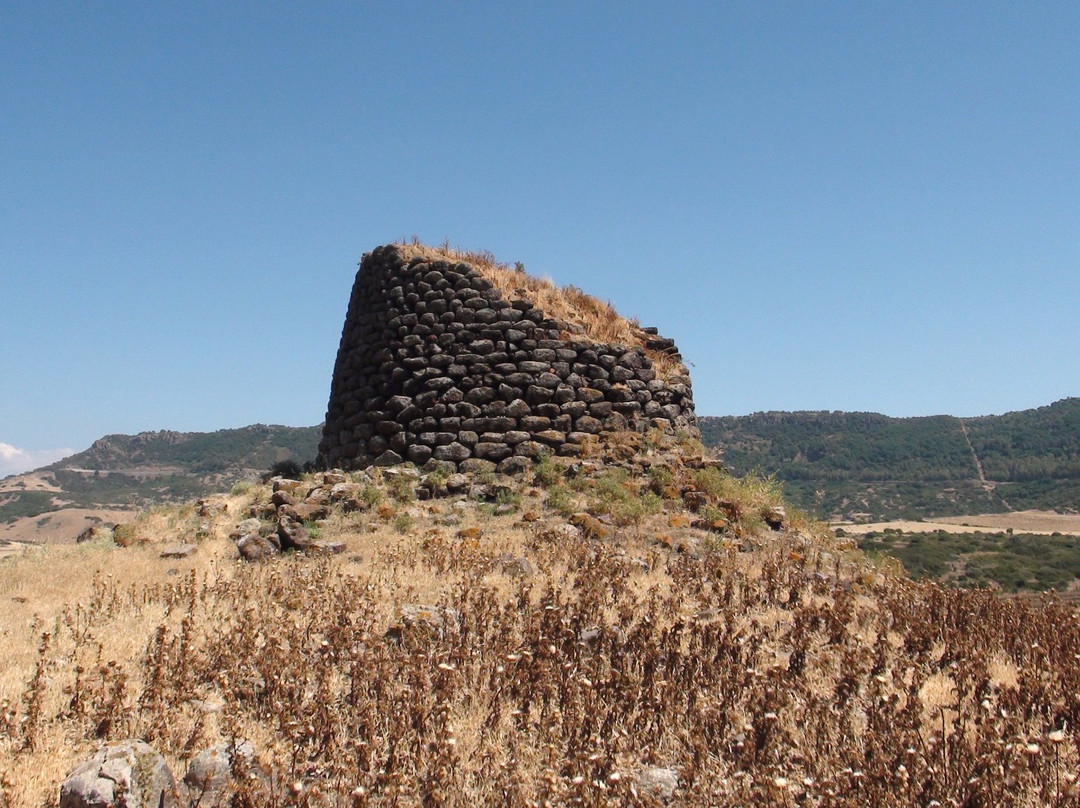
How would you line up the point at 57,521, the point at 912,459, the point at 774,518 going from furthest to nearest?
the point at 912,459 → the point at 57,521 → the point at 774,518

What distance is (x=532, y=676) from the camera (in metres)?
4.39

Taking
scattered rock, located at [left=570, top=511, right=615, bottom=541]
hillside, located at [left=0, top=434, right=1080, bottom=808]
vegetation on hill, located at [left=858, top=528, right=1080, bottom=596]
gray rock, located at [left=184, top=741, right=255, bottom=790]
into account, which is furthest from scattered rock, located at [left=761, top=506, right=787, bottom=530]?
vegetation on hill, located at [left=858, top=528, right=1080, bottom=596]

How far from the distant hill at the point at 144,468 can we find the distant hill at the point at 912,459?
4587 centimetres

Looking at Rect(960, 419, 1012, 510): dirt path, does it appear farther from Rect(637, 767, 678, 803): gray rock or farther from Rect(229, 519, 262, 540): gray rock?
Rect(637, 767, 678, 803): gray rock

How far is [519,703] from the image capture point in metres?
4.31

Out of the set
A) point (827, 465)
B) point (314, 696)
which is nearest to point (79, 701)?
point (314, 696)

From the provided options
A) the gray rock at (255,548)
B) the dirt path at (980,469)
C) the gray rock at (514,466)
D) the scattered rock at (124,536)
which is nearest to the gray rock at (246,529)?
the gray rock at (255,548)

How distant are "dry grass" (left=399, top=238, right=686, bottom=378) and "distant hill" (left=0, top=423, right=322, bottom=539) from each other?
173ft

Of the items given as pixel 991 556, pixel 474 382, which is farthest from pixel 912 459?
pixel 474 382

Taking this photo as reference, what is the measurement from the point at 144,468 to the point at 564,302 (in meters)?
89.7

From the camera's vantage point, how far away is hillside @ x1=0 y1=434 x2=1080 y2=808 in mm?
3455

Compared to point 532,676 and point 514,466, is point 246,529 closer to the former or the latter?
point 514,466

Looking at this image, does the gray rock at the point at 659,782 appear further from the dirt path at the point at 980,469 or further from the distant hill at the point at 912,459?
the dirt path at the point at 980,469

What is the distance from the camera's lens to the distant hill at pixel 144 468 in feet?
222
